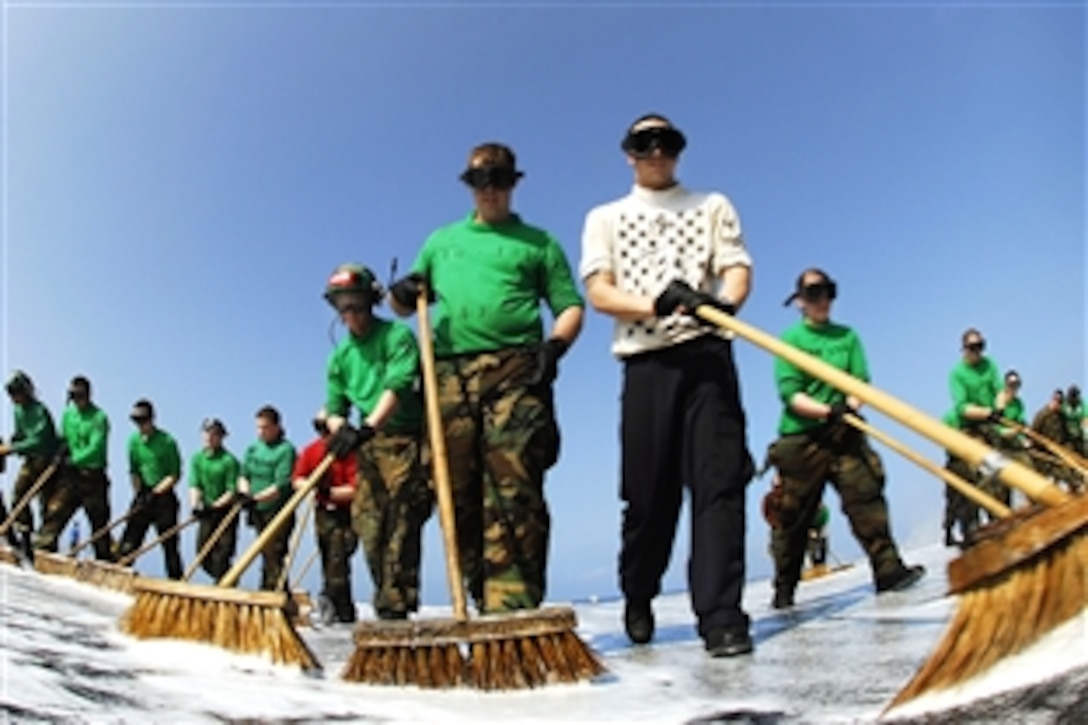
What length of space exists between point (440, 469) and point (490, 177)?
128 cm

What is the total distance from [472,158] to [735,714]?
8.75 feet

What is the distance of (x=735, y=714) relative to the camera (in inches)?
83.2

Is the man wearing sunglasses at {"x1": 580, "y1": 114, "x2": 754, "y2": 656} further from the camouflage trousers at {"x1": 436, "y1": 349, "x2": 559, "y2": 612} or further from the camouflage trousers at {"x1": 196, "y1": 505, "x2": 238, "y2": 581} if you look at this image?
the camouflage trousers at {"x1": 196, "y1": 505, "x2": 238, "y2": 581}

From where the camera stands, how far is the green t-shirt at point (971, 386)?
8992 mm

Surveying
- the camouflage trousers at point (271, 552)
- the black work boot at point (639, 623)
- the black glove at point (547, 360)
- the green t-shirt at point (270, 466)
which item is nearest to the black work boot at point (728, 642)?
the black work boot at point (639, 623)

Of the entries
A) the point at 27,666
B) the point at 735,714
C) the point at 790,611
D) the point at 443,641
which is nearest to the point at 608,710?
the point at 735,714

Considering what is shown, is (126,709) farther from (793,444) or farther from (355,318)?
(793,444)

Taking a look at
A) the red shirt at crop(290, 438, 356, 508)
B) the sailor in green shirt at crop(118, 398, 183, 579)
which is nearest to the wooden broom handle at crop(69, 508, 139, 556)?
the sailor in green shirt at crop(118, 398, 183, 579)

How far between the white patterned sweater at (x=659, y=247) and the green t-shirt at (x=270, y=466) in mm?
5483

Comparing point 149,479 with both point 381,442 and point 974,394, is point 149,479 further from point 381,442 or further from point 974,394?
point 974,394

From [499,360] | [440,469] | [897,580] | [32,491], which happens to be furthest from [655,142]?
[32,491]

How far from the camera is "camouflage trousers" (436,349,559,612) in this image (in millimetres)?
3641

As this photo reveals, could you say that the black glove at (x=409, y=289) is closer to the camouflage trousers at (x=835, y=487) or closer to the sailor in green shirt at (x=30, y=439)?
the camouflage trousers at (x=835, y=487)

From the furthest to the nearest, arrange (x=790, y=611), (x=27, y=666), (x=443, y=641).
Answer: (x=790, y=611) → (x=443, y=641) → (x=27, y=666)
